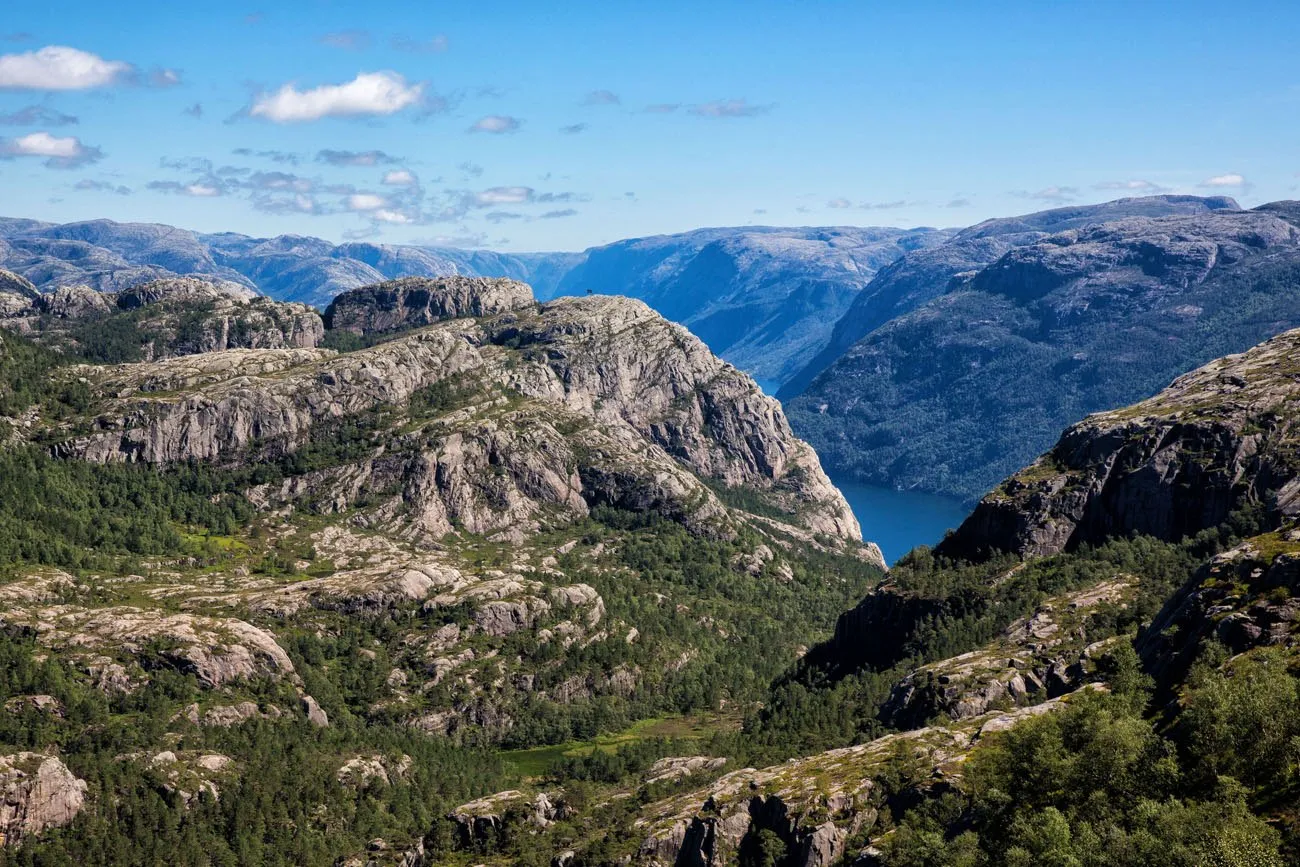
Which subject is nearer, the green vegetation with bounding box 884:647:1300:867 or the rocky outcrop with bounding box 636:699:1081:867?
the green vegetation with bounding box 884:647:1300:867

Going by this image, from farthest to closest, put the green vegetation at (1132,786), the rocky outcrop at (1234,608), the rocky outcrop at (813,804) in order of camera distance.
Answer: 1. the rocky outcrop at (813,804)
2. the rocky outcrop at (1234,608)
3. the green vegetation at (1132,786)

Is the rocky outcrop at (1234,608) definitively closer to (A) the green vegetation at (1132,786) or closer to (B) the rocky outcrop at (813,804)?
(A) the green vegetation at (1132,786)

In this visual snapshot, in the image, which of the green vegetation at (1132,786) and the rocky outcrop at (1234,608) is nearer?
the green vegetation at (1132,786)

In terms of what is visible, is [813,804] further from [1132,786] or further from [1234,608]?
[1234,608]

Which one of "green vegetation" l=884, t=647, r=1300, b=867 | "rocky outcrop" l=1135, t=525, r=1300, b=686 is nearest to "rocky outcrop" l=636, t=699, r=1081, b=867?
"green vegetation" l=884, t=647, r=1300, b=867

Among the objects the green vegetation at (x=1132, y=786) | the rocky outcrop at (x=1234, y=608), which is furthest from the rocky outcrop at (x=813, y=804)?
the rocky outcrop at (x=1234, y=608)

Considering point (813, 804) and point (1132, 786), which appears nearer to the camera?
point (1132, 786)

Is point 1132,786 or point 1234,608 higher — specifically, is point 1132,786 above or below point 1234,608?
below

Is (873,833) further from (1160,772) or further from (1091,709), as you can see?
(1160,772)

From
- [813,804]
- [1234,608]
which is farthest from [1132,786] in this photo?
[813,804]

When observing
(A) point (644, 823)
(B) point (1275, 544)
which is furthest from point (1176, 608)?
(A) point (644, 823)

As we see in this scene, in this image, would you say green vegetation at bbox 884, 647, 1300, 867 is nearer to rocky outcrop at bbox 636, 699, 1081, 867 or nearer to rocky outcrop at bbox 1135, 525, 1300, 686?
rocky outcrop at bbox 1135, 525, 1300, 686

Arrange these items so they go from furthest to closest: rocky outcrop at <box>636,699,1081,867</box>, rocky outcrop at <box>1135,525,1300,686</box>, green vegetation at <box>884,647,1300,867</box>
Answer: rocky outcrop at <box>636,699,1081,867</box>, rocky outcrop at <box>1135,525,1300,686</box>, green vegetation at <box>884,647,1300,867</box>
